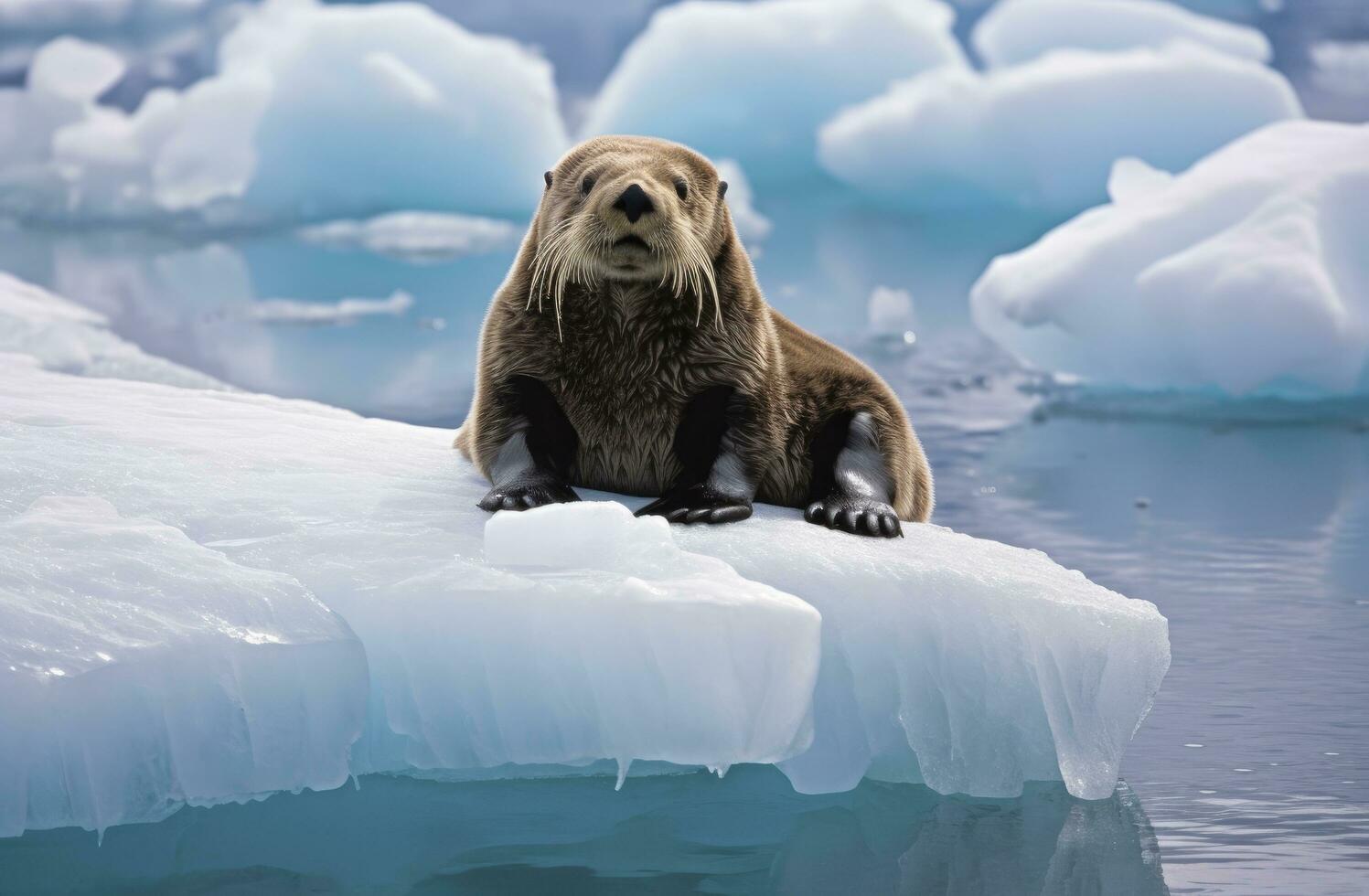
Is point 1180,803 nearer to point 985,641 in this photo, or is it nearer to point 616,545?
point 985,641

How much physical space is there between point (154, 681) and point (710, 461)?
1.50m

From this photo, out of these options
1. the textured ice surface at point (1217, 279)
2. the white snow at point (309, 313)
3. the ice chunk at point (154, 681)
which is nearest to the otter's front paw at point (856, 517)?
the ice chunk at point (154, 681)

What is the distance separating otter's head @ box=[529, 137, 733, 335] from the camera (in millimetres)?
3791

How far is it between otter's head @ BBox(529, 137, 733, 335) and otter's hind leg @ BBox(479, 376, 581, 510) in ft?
0.83

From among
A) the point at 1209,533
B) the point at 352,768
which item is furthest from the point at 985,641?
the point at 1209,533

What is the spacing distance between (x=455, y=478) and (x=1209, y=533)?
6.54m

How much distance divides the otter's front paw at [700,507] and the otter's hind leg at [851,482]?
24 cm

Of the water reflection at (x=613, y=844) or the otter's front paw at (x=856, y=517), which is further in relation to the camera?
the otter's front paw at (x=856, y=517)

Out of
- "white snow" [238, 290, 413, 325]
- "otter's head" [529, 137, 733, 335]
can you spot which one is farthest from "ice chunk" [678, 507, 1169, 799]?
"white snow" [238, 290, 413, 325]

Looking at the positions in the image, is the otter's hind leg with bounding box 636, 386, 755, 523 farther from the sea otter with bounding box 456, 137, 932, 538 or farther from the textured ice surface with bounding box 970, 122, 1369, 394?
the textured ice surface with bounding box 970, 122, 1369, 394

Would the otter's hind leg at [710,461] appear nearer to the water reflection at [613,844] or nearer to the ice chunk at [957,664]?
the ice chunk at [957,664]

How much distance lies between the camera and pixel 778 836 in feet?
12.5

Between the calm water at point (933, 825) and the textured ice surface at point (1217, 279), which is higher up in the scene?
the calm water at point (933, 825)

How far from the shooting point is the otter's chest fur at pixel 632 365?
13.5 ft
